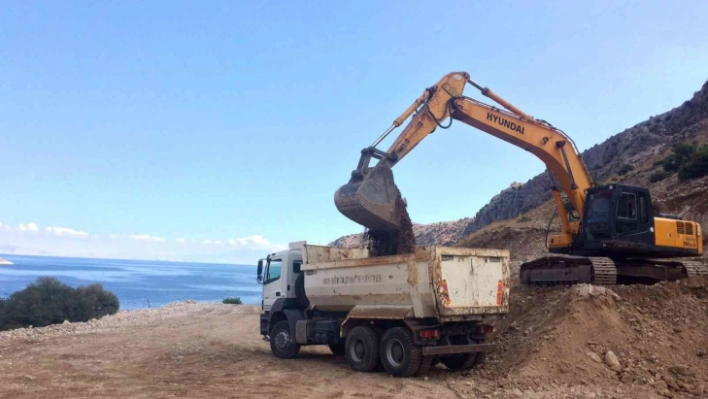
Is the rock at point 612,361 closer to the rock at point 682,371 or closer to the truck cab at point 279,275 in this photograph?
the rock at point 682,371

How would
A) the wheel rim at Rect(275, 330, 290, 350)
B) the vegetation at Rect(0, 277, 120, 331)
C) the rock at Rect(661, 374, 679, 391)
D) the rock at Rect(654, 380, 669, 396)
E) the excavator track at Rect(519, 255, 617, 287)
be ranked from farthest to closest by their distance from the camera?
the vegetation at Rect(0, 277, 120, 331) → the excavator track at Rect(519, 255, 617, 287) → the wheel rim at Rect(275, 330, 290, 350) → the rock at Rect(661, 374, 679, 391) → the rock at Rect(654, 380, 669, 396)

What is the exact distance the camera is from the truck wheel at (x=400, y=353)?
1068cm

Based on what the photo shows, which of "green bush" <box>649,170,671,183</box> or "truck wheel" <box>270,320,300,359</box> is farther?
"green bush" <box>649,170,671,183</box>

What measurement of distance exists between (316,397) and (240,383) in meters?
1.84

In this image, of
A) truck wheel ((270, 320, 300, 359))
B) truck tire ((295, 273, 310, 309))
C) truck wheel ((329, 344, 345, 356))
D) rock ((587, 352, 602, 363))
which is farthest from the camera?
truck tire ((295, 273, 310, 309))

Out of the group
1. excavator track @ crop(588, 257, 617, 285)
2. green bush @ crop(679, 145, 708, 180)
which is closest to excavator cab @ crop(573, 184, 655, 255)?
excavator track @ crop(588, 257, 617, 285)

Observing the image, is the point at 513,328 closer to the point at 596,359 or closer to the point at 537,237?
the point at 596,359

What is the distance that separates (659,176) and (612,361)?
3088 centimetres

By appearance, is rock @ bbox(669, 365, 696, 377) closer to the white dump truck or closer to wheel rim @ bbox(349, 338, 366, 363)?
the white dump truck

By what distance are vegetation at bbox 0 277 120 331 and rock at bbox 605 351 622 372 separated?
29.5 metres

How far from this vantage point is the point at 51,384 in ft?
34.5

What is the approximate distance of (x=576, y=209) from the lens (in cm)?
1709

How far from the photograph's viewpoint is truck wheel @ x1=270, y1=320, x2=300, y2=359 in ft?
46.0

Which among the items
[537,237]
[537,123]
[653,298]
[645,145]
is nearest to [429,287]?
[653,298]
